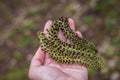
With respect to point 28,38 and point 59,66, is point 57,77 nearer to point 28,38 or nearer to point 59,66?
point 59,66

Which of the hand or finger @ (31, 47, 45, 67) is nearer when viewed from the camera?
the hand

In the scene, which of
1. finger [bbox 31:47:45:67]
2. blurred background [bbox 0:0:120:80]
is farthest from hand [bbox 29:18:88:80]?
blurred background [bbox 0:0:120:80]

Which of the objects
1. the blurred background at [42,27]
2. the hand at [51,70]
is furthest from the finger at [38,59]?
the blurred background at [42,27]

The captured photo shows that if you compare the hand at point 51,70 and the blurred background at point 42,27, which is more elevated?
the blurred background at point 42,27

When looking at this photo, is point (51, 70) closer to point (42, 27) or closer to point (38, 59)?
point (38, 59)

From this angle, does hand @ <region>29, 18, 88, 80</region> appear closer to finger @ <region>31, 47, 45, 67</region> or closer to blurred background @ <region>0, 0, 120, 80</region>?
finger @ <region>31, 47, 45, 67</region>

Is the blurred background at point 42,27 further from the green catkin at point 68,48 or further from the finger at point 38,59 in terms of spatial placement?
the finger at point 38,59

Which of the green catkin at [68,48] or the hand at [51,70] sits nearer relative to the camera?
the hand at [51,70]
